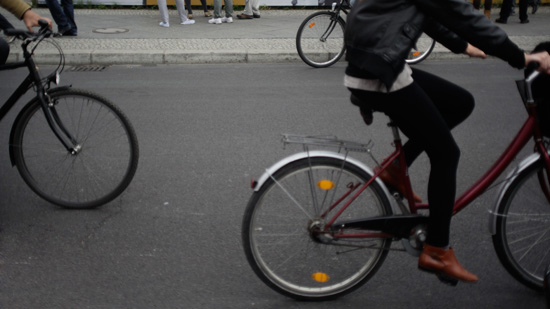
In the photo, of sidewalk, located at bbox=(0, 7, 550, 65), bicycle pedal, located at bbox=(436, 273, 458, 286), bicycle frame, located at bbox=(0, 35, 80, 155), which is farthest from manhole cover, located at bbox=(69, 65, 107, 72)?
bicycle pedal, located at bbox=(436, 273, 458, 286)

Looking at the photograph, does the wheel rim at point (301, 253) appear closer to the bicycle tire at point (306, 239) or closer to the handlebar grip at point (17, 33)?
the bicycle tire at point (306, 239)

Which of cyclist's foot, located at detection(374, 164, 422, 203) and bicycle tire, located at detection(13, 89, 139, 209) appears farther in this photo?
bicycle tire, located at detection(13, 89, 139, 209)

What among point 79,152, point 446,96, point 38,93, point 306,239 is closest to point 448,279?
point 306,239

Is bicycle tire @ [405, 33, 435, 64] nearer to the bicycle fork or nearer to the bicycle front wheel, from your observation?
the bicycle front wheel

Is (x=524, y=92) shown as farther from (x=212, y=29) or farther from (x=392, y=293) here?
(x=212, y=29)

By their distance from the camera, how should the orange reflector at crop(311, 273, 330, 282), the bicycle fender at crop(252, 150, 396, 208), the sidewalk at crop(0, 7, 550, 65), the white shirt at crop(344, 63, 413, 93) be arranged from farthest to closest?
the sidewalk at crop(0, 7, 550, 65)
the orange reflector at crop(311, 273, 330, 282)
the bicycle fender at crop(252, 150, 396, 208)
the white shirt at crop(344, 63, 413, 93)

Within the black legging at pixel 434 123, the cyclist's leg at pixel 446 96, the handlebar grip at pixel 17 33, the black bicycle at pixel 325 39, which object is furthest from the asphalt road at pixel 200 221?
the black bicycle at pixel 325 39

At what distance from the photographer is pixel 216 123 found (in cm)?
581

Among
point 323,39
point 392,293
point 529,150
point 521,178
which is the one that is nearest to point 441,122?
point 521,178

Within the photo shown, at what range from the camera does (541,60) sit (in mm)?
2410

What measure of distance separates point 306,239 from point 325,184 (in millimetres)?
358

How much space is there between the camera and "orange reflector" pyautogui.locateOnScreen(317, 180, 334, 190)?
2727mm

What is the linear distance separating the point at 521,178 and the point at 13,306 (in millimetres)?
2681

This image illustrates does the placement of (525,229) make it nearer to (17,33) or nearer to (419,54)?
(17,33)
